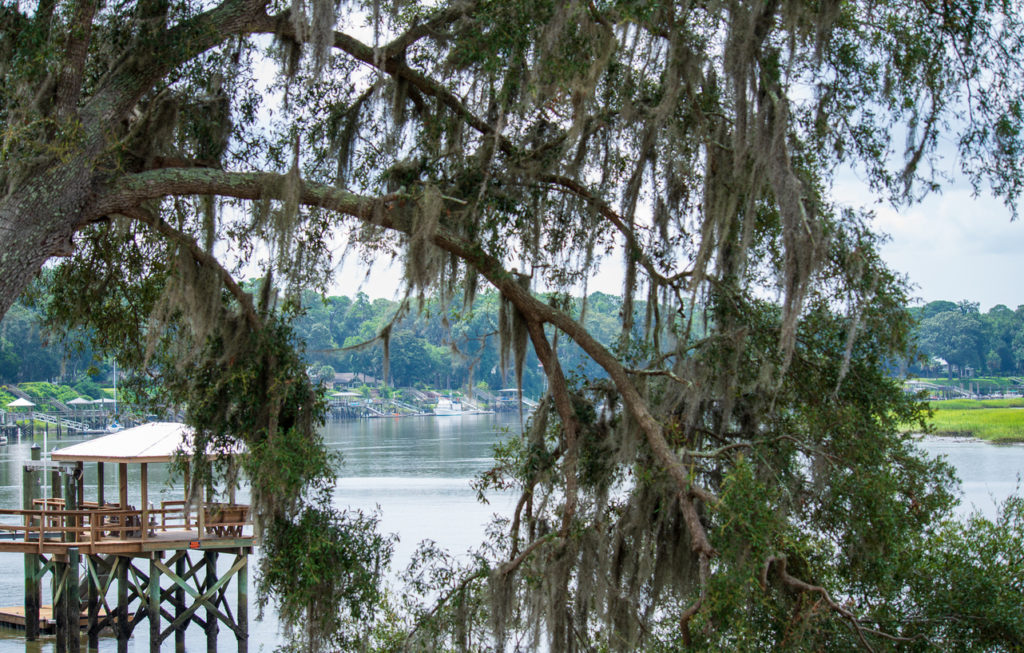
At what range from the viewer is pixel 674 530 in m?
7.10

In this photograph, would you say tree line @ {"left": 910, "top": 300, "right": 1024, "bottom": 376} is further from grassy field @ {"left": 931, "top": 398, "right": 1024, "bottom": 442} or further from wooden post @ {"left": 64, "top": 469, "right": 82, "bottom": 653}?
wooden post @ {"left": 64, "top": 469, "right": 82, "bottom": 653}

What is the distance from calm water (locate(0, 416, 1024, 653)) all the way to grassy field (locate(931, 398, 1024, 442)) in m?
1.18

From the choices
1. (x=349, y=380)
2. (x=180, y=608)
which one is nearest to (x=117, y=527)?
(x=180, y=608)

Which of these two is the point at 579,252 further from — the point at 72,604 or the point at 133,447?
the point at 72,604

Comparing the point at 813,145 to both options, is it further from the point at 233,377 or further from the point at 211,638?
the point at 211,638

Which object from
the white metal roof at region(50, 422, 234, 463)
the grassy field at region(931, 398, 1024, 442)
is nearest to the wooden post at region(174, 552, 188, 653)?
the white metal roof at region(50, 422, 234, 463)

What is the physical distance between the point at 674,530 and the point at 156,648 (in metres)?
9.25

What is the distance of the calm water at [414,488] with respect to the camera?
17750 millimetres

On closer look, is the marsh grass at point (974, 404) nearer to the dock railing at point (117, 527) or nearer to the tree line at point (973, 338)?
the tree line at point (973, 338)

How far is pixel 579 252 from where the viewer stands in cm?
835

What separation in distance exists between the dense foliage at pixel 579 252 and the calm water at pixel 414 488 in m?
2.24

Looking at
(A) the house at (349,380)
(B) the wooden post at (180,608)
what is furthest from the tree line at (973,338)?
(B) the wooden post at (180,608)

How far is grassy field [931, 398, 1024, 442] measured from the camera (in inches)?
1575

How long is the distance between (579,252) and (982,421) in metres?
40.0
